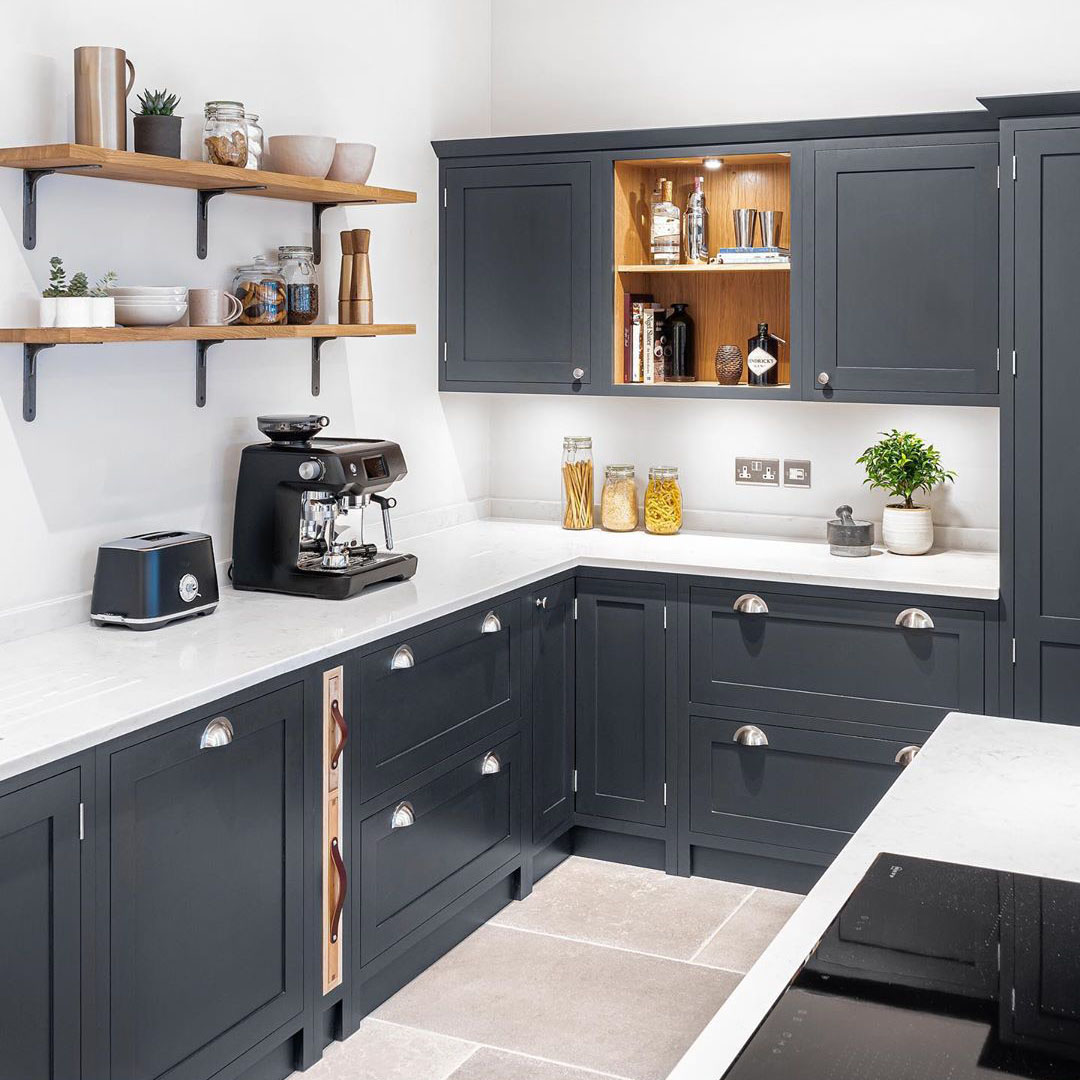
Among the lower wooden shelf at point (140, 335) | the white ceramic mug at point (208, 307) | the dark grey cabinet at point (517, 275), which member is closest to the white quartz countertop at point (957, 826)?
the lower wooden shelf at point (140, 335)

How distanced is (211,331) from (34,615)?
71cm

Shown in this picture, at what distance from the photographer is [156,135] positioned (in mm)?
2867

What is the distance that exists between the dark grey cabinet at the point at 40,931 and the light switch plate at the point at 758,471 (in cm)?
256

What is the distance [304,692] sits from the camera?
2697 millimetres

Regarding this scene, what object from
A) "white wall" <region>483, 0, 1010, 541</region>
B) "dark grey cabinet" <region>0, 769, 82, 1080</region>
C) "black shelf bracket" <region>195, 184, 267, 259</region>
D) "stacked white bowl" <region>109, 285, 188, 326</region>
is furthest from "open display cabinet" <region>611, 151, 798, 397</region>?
"dark grey cabinet" <region>0, 769, 82, 1080</region>

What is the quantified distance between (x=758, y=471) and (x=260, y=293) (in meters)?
1.68

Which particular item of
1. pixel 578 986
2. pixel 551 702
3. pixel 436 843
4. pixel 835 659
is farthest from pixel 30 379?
pixel 835 659

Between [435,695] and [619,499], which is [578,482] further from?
[435,695]

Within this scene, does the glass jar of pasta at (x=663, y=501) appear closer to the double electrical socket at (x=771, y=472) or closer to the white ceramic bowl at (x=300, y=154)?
the double electrical socket at (x=771, y=472)

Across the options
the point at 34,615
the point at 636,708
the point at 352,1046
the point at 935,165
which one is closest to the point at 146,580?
the point at 34,615

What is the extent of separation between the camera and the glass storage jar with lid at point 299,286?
3381mm

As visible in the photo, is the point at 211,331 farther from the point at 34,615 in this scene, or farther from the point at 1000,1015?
the point at 1000,1015

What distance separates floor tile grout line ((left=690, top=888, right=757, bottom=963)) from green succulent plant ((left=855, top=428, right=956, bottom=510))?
3.85 feet

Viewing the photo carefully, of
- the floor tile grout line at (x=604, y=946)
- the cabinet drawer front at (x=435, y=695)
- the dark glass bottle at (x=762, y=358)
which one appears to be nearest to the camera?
the cabinet drawer front at (x=435, y=695)
